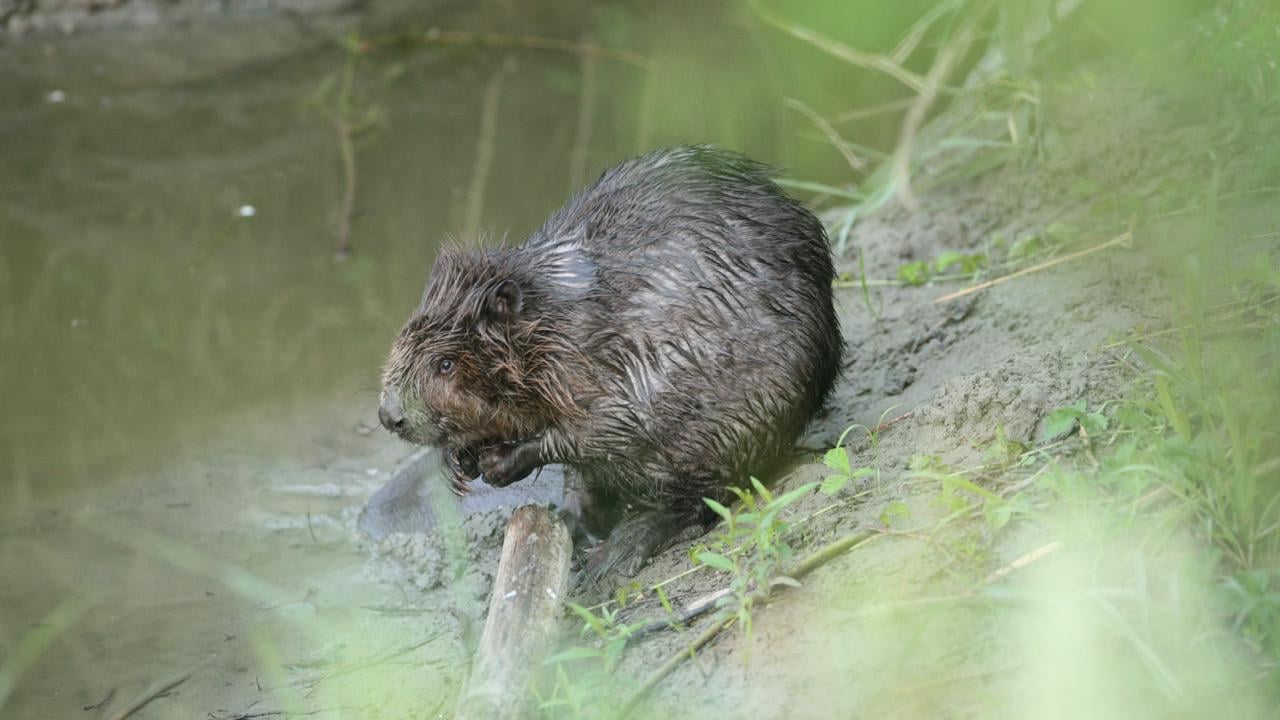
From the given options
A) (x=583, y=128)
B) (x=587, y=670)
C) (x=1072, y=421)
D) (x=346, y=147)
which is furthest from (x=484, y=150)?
(x=1072, y=421)

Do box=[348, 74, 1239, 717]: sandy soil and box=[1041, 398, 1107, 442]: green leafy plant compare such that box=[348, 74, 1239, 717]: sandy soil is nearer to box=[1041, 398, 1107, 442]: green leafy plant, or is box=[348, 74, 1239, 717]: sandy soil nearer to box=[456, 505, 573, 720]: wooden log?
box=[1041, 398, 1107, 442]: green leafy plant

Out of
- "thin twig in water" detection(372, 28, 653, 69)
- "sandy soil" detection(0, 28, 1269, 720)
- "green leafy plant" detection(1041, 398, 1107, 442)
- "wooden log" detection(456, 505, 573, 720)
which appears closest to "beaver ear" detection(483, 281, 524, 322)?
"wooden log" detection(456, 505, 573, 720)

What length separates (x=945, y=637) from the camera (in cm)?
250

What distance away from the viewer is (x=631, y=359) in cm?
354

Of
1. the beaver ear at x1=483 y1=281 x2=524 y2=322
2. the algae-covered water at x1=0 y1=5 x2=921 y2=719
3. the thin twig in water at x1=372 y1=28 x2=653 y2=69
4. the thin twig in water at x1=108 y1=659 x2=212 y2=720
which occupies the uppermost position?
the thin twig in water at x1=372 y1=28 x2=653 y2=69

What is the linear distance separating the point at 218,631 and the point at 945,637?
6.86 feet

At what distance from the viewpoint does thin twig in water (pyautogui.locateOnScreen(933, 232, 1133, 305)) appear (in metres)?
4.06

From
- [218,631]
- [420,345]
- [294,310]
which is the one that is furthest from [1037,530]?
[294,310]

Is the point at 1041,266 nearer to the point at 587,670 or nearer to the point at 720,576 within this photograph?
the point at 720,576

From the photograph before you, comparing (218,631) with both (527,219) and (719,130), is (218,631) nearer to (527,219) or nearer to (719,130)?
(527,219)

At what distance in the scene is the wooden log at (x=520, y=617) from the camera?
2.69 metres

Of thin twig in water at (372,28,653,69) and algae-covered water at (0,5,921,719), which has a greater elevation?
thin twig in water at (372,28,653,69)

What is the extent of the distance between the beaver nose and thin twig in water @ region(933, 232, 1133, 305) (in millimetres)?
1981

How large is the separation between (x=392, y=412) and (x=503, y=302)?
43 cm
